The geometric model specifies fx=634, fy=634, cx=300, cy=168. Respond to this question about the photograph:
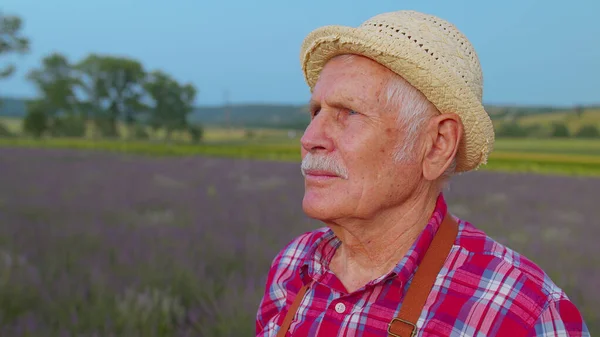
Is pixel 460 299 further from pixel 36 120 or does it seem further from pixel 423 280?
pixel 36 120

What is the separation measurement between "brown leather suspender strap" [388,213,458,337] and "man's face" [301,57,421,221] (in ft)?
0.53

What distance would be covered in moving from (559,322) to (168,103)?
5549 centimetres

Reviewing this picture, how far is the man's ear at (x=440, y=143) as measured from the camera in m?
1.79

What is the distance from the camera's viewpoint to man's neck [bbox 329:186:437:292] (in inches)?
73.7

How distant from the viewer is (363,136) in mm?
1774

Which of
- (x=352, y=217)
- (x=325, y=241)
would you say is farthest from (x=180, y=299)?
(x=352, y=217)

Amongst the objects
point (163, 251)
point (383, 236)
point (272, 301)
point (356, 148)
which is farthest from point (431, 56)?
point (163, 251)

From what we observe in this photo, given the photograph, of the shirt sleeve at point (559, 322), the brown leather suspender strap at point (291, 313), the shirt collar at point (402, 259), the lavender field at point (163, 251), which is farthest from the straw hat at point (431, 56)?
the lavender field at point (163, 251)

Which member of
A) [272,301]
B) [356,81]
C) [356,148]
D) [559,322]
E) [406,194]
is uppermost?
[356,81]

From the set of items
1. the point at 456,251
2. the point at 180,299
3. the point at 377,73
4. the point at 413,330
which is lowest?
the point at 180,299

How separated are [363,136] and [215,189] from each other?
8.40m

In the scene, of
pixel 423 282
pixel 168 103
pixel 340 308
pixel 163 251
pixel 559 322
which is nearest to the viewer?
pixel 559 322

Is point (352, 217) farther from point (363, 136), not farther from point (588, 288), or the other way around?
point (588, 288)

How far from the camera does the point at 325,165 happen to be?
1810 mm
